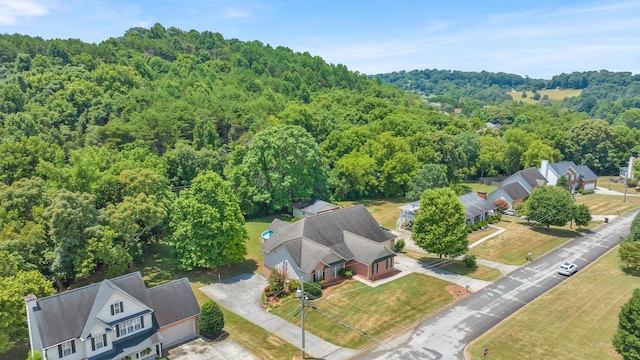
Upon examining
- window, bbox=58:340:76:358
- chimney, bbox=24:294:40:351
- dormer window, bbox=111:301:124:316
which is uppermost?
chimney, bbox=24:294:40:351

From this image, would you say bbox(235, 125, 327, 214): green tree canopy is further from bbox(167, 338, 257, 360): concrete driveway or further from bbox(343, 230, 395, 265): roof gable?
bbox(167, 338, 257, 360): concrete driveway

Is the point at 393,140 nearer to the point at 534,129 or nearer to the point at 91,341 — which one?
the point at 534,129

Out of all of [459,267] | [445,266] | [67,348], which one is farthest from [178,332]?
[459,267]

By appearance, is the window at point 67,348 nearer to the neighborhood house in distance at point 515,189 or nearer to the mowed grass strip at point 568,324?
the mowed grass strip at point 568,324

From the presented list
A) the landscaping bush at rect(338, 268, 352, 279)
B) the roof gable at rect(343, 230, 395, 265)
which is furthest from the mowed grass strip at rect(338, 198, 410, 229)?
the landscaping bush at rect(338, 268, 352, 279)

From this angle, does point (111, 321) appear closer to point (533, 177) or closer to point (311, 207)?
A: point (311, 207)

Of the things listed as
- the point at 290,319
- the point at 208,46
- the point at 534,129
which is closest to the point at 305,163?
the point at 290,319
